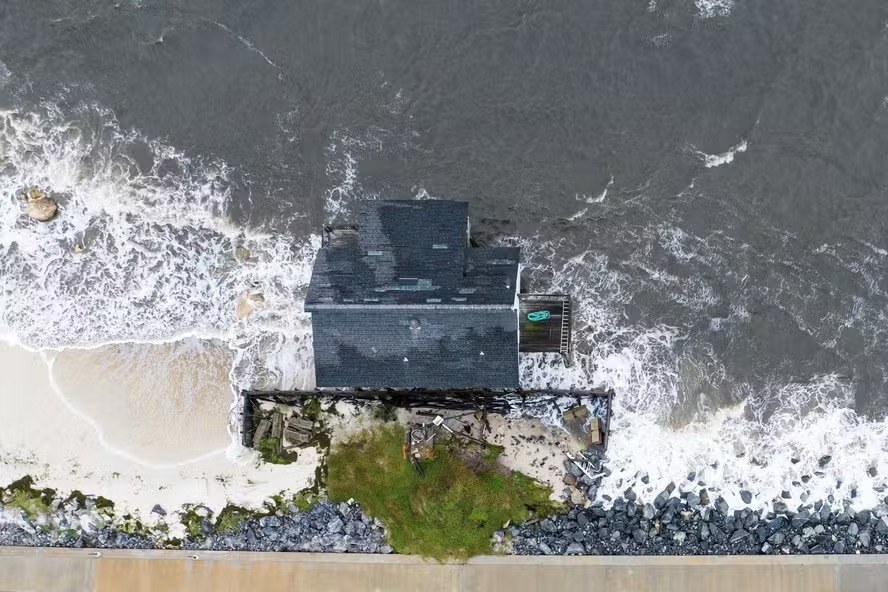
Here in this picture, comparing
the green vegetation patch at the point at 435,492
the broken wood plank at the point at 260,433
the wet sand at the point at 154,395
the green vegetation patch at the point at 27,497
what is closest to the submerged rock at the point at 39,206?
the wet sand at the point at 154,395

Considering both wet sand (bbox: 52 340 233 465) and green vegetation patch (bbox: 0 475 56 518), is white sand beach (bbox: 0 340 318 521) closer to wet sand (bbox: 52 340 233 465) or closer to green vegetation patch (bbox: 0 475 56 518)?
wet sand (bbox: 52 340 233 465)

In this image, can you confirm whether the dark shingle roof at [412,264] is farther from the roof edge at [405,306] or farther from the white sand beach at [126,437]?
the white sand beach at [126,437]

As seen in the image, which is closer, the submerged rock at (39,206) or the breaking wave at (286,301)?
the breaking wave at (286,301)

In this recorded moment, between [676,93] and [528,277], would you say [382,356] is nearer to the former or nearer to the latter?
[528,277]

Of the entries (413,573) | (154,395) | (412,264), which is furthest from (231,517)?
(412,264)

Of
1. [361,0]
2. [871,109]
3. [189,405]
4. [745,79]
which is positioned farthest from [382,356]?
[871,109]

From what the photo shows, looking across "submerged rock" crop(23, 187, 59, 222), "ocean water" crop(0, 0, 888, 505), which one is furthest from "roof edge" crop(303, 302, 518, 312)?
"submerged rock" crop(23, 187, 59, 222)

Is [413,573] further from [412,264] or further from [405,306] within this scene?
[412,264]
